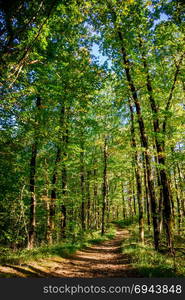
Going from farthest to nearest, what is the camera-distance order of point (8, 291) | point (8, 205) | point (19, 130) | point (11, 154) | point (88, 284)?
point (19, 130) → point (8, 205) → point (11, 154) → point (88, 284) → point (8, 291)

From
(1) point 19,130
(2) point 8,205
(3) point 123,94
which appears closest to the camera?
(2) point 8,205

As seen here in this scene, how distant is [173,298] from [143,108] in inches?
535

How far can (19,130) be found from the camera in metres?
9.48

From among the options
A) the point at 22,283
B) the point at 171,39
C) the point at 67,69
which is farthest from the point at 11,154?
the point at 171,39

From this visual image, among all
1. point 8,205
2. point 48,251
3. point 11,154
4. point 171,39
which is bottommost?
point 48,251

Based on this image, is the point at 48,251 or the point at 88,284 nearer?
the point at 88,284

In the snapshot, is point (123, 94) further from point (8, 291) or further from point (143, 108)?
point (8, 291)

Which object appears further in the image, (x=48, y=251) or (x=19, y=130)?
(x=48, y=251)

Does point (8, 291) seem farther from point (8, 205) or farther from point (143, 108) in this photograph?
point (143, 108)

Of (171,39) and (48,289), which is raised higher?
(171,39)

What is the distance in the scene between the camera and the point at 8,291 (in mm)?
4980

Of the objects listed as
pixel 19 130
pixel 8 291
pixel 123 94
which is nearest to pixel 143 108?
pixel 123 94

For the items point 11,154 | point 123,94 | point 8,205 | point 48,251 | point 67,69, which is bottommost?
point 48,251

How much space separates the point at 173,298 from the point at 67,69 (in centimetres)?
1048
